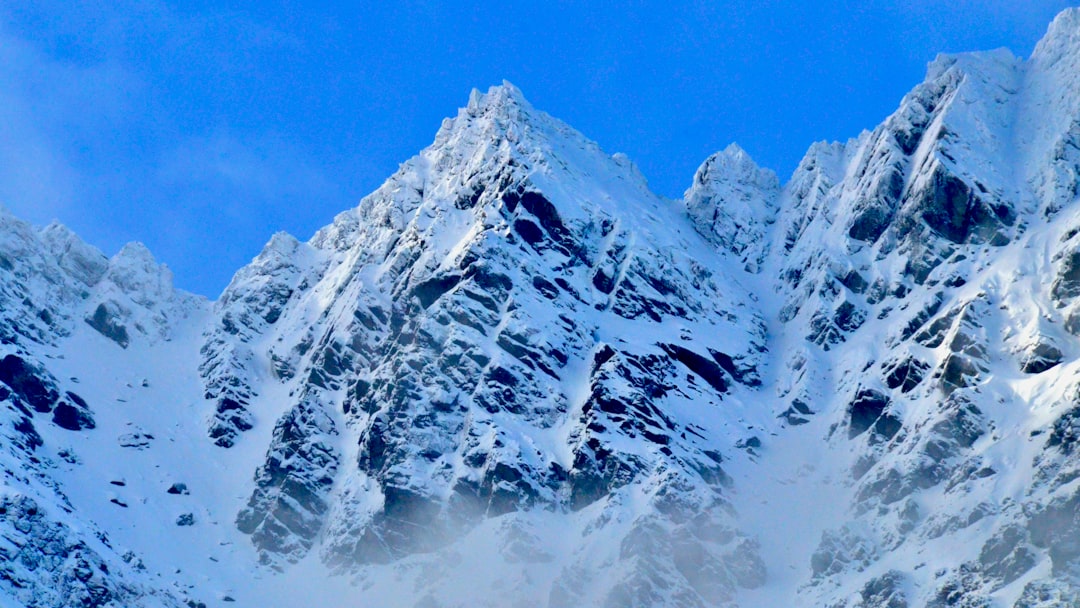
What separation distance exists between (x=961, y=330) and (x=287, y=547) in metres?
86.1

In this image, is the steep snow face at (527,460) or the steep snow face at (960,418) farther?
the steep snow face at (527,460)

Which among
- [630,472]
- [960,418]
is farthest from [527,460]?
[960,418]

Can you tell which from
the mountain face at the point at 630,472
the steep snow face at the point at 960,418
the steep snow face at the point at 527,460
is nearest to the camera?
the steep snow face at the point at 960,418

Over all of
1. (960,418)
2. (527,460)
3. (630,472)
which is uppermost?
(960,418)

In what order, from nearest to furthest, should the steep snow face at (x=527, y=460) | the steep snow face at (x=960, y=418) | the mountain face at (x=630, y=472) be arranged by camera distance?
1. the steep snow face at (x=960, y=418)
2. the mountain face at (x=630, y=472)
3. the steep snow face at (x=527, y=460)

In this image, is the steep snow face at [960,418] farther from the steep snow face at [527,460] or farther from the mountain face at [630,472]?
the steep snow face at [527,460]

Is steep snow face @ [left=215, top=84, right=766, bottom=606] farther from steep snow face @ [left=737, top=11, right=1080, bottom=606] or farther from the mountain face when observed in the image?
steep snow face @ [left=737, top=11, right=1080, bottom=606]

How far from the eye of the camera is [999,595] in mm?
128875

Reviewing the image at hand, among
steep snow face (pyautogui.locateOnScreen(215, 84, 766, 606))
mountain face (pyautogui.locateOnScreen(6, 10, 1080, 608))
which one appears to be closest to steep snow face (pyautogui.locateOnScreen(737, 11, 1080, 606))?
mountain face (pyautogui.locateOnScreen(6, 10, 1080, 608))

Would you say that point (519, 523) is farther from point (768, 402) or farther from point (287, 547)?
point (768, 402)

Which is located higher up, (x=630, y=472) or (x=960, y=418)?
(x=960, y=418)

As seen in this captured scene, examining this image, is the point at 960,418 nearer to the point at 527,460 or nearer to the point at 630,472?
the point at 630,472

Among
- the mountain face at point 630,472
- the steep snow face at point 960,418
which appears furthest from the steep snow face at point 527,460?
the steep snow face at point 960,418

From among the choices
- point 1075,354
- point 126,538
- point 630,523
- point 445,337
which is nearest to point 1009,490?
point 1075,354
